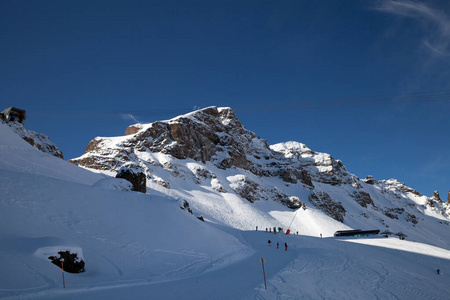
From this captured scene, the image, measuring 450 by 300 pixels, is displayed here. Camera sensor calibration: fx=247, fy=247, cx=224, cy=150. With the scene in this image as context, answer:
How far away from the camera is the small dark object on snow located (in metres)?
9.54

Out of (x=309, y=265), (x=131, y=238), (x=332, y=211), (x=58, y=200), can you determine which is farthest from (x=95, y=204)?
(x=332, y=211)

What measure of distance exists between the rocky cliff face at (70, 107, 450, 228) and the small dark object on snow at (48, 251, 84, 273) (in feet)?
153

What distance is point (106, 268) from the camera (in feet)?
35.7

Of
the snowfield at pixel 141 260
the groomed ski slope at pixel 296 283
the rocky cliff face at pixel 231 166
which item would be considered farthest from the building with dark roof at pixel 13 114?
the groomed ski slope at pixel 296 283

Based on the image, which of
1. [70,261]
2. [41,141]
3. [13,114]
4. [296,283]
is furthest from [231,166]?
[70,261]

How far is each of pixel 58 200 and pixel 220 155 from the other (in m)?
81.5

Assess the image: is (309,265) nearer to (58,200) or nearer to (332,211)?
(58,200)

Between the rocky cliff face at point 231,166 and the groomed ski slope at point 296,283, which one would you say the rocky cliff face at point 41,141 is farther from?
the groomed ski slope at point 296,283

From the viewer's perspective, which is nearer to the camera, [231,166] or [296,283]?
[296,283]

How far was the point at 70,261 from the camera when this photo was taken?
9.77 metres

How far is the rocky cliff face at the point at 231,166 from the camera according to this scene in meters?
71.7

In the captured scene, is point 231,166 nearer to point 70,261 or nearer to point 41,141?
point 41,141

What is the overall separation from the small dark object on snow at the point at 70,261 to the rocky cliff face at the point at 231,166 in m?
46.6

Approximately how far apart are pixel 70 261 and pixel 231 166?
8356 centimetres
